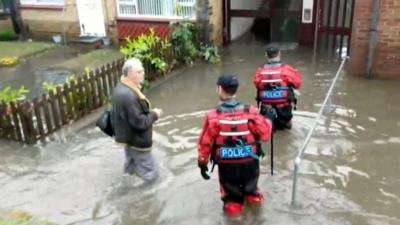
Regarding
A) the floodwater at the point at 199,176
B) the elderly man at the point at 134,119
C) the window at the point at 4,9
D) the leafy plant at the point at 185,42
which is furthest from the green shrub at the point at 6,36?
the elderly man at the point at 134,119

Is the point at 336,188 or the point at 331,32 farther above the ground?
the point at 331,32

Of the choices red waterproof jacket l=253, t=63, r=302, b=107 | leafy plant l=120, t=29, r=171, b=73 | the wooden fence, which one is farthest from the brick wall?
the wooden fence

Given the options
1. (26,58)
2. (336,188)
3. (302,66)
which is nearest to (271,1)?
(302,66)

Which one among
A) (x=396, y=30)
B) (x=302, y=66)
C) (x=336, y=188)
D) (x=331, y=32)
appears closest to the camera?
(x=336, y=188)

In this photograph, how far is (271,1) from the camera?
13898 millimetres

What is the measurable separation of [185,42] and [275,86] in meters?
4.89

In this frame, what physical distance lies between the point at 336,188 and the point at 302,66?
5709 mm

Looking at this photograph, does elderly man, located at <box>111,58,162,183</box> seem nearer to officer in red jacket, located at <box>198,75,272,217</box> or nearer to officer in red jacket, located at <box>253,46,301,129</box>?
officer in red jacket, located at <box>198,75,272,217</box>

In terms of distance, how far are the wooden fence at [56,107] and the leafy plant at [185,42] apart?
258 cm

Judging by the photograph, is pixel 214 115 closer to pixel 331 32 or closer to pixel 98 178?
pixel 98 178

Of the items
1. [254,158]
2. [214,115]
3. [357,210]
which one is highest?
[214,115]

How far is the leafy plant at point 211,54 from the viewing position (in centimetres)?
1179

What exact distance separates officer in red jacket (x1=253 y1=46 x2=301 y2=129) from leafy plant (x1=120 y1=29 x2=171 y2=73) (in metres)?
3.75

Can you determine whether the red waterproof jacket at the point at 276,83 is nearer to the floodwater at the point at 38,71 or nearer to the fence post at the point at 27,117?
the fence post at the point at 27,117
